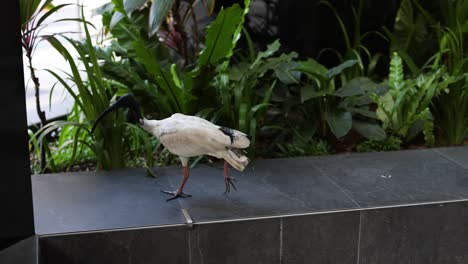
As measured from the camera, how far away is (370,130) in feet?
12.7

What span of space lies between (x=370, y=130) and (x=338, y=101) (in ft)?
0.86

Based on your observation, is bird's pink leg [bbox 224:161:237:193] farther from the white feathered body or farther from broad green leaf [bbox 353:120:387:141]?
broad green leaf [bbox 353:120:387:141]

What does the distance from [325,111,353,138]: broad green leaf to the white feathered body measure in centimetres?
91

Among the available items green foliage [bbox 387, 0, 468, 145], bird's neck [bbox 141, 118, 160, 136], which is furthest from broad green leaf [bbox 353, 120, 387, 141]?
bird's neck [bbox 141, 118, 160, 136]

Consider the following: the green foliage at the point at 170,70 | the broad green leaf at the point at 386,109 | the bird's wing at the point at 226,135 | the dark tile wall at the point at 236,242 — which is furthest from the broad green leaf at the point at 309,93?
the dark tile wall at the point at 236,242

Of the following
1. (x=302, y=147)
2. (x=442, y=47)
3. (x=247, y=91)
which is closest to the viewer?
(x=247, y=91)

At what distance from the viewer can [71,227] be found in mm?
2834

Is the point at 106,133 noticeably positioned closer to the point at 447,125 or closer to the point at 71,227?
the point at 71,227

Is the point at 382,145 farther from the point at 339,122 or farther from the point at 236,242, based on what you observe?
the point at 236,242

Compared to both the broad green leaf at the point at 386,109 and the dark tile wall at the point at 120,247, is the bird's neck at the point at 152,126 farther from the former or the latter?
the broad green leaf at the point at 386,109

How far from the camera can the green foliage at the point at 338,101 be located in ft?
12.6

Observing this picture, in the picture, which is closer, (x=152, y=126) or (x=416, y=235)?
(x=152, y=126)

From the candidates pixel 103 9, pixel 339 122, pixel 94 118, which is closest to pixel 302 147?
pixel 339 122

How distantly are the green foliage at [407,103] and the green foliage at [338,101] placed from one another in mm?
94
